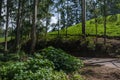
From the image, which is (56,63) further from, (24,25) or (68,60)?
(24,25)

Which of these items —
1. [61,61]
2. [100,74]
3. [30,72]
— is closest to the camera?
[30,72]

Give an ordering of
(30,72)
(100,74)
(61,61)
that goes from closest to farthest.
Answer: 1. (30,72)
2. (61,61)
3. (100,74)

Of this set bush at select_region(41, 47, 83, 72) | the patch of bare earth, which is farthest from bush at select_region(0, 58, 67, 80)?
the patch of bare earth

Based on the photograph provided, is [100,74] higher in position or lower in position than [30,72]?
lower

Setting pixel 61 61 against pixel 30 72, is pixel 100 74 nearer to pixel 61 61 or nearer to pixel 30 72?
pixel 61 61

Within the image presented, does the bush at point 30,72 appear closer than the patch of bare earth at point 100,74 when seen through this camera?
Yes

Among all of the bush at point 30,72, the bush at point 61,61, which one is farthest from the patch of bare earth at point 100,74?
the bush at point 30,72

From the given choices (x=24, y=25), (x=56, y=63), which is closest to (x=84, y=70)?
(x=56, y=63)

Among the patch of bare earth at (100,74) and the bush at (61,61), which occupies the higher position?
the bush at (61,61)

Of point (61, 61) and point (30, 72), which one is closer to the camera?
point (30, 72)

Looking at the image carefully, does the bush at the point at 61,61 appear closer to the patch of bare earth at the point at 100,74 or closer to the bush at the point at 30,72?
the patch of bare earth at the point at 100,74

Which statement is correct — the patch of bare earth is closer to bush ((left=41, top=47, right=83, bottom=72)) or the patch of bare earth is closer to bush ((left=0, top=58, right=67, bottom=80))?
bush ((left=41, top=47, right=83, bottom=72))

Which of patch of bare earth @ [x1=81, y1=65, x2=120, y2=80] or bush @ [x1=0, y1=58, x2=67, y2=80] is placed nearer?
bush @ [x1=0, y1=58, x2=67, y2=80]

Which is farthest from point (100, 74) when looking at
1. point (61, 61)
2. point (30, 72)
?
point (30, 72)
